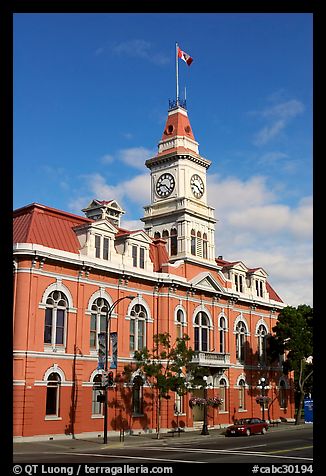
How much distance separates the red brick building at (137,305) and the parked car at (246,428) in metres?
5.96

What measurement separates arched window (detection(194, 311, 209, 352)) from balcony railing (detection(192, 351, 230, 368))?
133cm

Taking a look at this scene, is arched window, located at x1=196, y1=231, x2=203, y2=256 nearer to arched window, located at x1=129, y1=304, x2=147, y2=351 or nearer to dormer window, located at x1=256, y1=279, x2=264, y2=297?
arched window, located at x1=129, y1=304, x2=147, y2=351

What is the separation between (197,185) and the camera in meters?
54.4

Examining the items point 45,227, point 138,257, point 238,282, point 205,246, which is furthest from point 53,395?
point 238,282

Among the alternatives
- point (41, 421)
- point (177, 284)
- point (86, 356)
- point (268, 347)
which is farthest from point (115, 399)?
point (268, 347)

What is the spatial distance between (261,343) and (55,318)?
93.8ft

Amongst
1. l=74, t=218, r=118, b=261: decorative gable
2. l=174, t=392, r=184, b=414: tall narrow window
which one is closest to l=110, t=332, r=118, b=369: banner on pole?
l=74, t=218, r=118, b=261: decorative gable

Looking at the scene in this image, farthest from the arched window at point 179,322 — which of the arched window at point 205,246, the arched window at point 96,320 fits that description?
the arched window at point 96,320

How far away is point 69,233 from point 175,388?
13525 mm

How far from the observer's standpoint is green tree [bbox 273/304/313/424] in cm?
5475

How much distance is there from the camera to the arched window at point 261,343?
58.2 m

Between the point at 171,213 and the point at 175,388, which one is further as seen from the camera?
the point at 171,213
